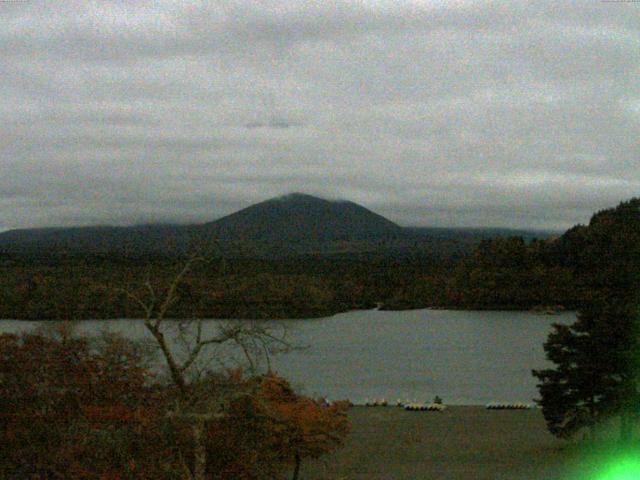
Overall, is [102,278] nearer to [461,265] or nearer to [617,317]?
[617,317]

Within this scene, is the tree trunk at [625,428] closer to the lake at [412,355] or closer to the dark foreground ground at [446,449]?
the dark foreground ground at [446,449]

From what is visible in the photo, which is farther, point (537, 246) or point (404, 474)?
point (537, 246)

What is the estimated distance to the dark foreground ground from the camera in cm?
1925

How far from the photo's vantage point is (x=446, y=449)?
23.5 meters

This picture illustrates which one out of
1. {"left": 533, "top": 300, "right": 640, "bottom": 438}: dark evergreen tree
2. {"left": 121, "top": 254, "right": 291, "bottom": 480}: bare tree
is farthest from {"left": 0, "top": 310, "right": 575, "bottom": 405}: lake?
{"left": 121, "top": 254, "right": 291, "bottom": 480}: bare tree

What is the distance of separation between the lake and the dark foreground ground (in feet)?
21.4

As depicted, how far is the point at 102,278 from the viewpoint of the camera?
5303 cm

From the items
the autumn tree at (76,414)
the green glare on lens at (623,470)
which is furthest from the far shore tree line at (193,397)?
the green glare on lens at (623,470)

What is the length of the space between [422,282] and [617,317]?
85.1 metres

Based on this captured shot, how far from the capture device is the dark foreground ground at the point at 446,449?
1925 centimetres

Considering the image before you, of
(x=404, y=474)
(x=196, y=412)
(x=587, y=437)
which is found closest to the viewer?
(x=196, y=412)

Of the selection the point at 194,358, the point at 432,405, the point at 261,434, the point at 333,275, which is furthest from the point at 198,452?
the point at 333,275

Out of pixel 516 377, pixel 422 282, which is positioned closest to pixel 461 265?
pixel 422 282

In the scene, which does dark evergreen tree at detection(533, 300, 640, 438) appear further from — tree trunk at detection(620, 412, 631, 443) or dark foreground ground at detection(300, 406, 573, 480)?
dark foreground ground at detection(300, 406, 573, 480)
